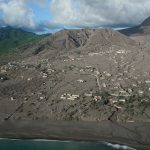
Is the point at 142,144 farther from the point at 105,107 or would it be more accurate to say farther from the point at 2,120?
the point at 2,120

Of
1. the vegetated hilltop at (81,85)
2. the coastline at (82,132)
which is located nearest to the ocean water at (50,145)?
the coastline at (82,132)

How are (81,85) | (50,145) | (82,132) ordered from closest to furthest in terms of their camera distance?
(50,145), (82,132), (81,85)

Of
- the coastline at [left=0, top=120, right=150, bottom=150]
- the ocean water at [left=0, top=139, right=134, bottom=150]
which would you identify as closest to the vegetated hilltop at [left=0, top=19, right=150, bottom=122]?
the coastline at [left=0, top=120, right=150, bottom=150]

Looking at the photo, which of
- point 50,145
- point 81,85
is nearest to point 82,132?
point 50,145

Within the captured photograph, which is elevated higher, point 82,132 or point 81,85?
point 81,85

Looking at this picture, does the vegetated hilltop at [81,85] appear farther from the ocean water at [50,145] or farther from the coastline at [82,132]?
the ocean water at [50,145]

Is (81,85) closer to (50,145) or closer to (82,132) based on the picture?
(82,132)
